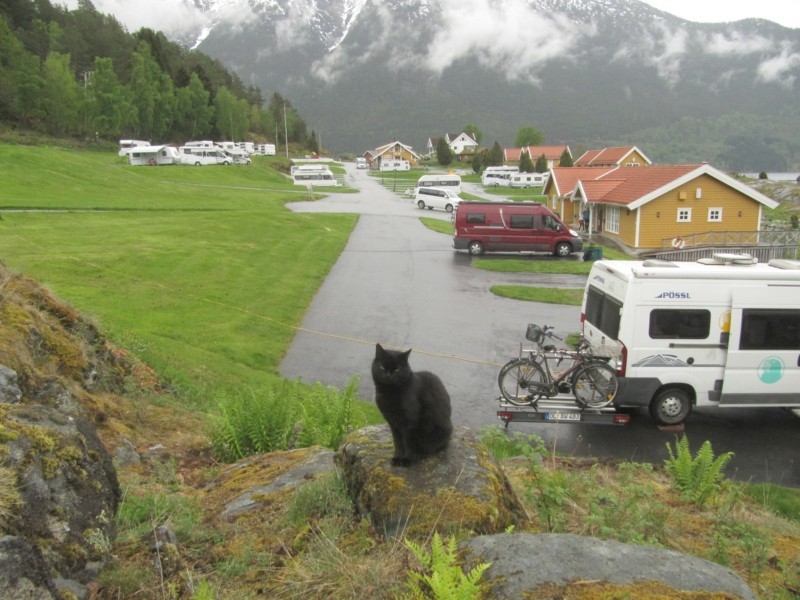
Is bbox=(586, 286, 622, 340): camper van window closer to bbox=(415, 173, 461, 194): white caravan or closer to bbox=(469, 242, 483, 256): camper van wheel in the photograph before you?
bbox=(469, 242, 483, 256): camper van wheel

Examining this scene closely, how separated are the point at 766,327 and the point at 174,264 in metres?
17.8

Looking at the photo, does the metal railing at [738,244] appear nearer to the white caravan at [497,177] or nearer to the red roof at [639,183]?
the red roof at [639,183]

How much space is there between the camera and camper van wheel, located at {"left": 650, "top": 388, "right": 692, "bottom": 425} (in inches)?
436

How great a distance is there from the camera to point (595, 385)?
10719 millimetres

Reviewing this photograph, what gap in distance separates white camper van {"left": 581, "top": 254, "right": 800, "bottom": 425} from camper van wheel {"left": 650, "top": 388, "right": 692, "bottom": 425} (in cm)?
2

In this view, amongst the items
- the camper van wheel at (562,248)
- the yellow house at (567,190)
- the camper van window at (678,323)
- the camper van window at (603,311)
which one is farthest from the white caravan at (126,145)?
the camper van window at (678,323)

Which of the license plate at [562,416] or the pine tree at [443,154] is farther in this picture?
the pine tree at [443,154]

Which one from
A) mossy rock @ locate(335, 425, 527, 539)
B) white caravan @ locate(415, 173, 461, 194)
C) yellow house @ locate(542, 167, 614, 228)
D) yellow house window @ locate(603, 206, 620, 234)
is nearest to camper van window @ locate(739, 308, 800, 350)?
mossy rock @ locate(335, 425, 527, 539)

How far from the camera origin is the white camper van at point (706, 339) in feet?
35.8

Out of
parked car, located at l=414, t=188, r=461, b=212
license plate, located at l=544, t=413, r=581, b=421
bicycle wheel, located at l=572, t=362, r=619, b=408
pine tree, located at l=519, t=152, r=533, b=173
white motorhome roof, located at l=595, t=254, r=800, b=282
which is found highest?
pine tree, located at l=519, t=152, r=533, b=173

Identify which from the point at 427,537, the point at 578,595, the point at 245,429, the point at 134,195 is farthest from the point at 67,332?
the point at 134,195

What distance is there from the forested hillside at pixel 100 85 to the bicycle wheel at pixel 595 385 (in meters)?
73.5

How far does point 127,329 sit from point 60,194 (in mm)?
28723

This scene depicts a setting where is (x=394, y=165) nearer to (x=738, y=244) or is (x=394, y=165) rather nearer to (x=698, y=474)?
(x=738, y=244)
